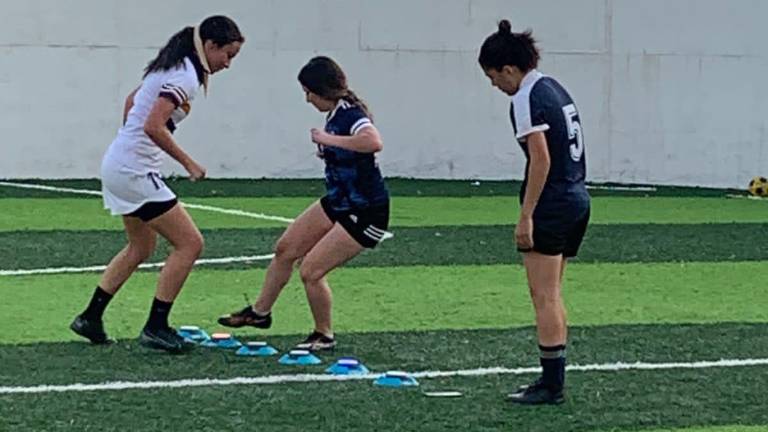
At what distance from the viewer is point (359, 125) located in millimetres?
8617

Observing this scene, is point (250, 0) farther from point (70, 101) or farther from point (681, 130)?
point (681, 130)

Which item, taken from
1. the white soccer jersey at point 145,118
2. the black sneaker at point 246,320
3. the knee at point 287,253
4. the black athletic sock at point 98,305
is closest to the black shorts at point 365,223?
the knee at point 287,253

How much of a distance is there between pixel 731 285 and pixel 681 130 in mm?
11268

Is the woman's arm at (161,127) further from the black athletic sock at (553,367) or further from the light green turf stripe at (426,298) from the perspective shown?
the black athletic sock at (553,367)

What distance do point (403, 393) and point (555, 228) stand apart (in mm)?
1077

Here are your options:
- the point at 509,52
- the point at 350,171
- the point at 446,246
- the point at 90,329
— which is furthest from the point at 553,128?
the point at 446,246

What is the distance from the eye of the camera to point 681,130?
2302 cm

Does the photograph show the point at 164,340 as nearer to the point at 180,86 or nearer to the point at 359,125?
the point at 180,86

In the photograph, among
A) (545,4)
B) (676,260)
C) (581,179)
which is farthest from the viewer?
(545,4)

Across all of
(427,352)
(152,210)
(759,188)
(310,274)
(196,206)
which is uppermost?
(152,210)

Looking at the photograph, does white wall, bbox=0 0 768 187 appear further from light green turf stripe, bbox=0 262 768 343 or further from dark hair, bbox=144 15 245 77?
dark hair, bbox=144 15 245 77

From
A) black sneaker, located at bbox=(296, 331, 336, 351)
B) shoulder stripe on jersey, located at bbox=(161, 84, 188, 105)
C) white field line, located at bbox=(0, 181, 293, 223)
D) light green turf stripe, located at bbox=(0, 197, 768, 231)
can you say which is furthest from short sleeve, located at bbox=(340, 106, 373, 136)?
white field line, located at bbox=(0, 181, 293, 223)

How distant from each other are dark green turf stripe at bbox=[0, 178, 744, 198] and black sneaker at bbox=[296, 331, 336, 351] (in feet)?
32.6

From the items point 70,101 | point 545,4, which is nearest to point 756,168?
point 545,4
